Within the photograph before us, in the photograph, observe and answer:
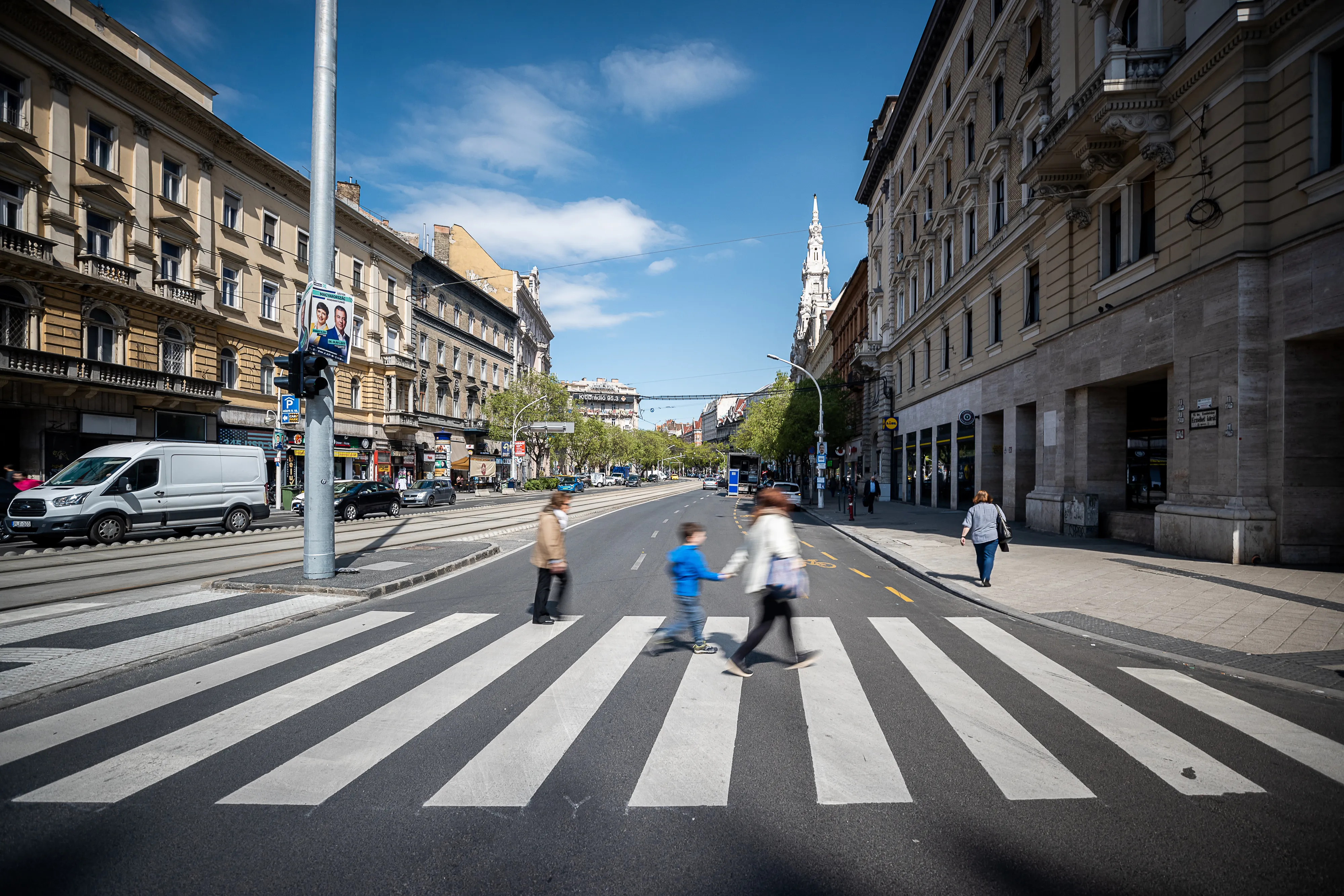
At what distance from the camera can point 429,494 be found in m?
33.1

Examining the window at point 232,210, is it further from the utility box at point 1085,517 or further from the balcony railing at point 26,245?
the utility box at point 1085,517

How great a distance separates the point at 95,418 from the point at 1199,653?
30.1 meters

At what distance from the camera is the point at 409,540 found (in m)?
16.5

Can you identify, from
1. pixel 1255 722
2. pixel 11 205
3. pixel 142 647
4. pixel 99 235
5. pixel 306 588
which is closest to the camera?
pixel 1255 722

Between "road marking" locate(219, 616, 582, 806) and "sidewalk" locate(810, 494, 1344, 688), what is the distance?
6761mm

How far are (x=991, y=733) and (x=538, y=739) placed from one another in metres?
3.13

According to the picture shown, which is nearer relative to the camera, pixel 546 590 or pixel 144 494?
pixel 546 590

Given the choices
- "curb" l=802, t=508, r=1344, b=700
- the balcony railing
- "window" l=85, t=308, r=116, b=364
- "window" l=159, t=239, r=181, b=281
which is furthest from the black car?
"curb" l=802, t=508, r=1344, b=700

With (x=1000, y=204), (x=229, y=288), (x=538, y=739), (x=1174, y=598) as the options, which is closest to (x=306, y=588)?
(x=538, y=739)

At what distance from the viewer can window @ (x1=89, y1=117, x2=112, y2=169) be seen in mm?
22734

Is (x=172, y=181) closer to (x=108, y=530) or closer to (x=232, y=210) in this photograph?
(x=232, y=210)

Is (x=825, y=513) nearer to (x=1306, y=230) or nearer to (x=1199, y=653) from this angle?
(x=1306, y=230)

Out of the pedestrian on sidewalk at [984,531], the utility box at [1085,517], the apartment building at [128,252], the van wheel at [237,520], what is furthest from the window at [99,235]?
the utility box at [1085,517]

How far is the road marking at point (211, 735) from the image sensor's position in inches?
145
